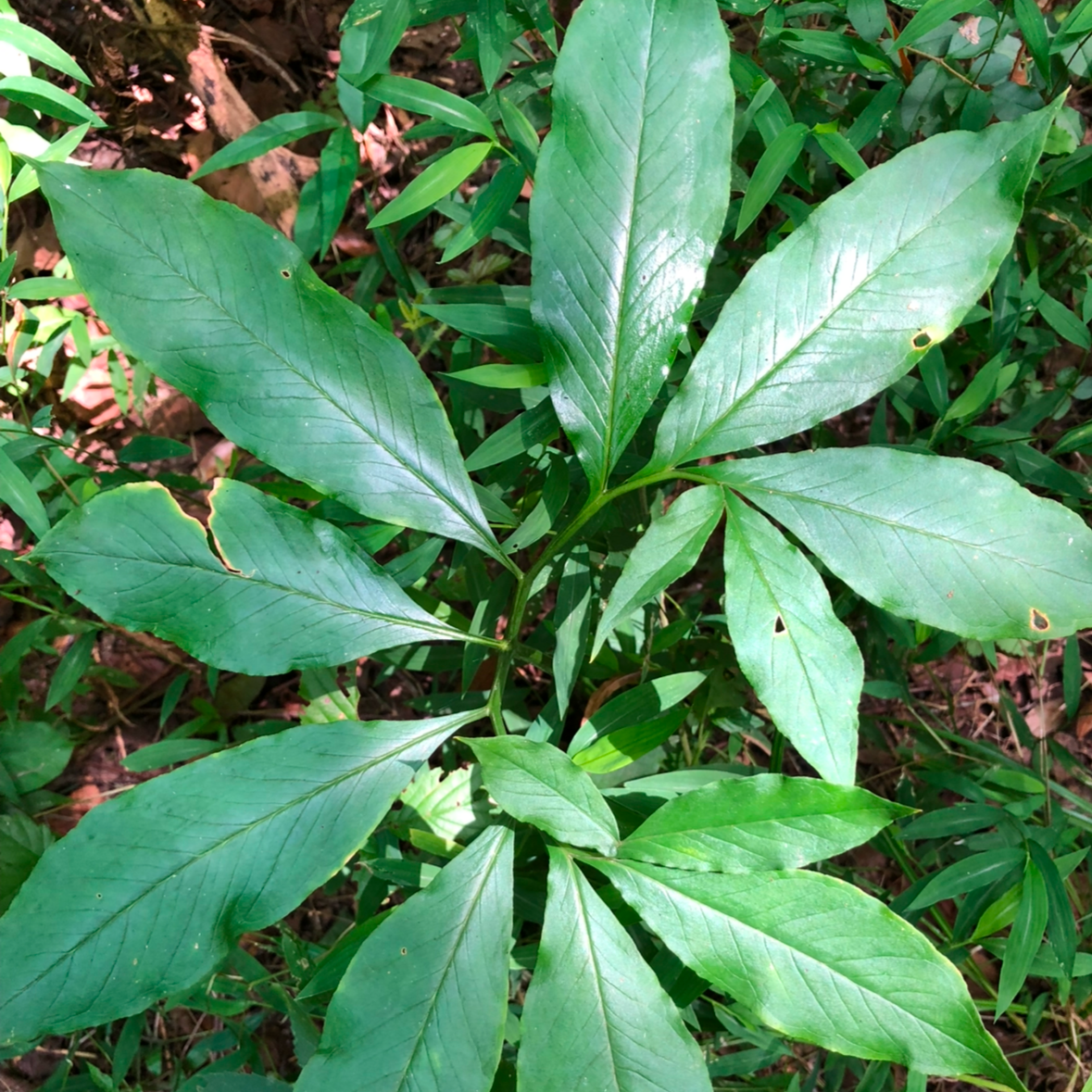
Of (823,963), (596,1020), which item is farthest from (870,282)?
(596,1020)

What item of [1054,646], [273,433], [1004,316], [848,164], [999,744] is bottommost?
[999,744]

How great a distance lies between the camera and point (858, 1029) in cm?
75

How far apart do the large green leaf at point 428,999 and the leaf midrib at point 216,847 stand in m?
0.13

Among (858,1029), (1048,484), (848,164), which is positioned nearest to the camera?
(858,1029)

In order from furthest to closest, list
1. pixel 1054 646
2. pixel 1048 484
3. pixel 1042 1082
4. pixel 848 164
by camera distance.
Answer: pixel 1054 646 → pixel 1042 1082 → pixel 1048 484 → pixel 848 164

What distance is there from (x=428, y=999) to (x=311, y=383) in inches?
24.0

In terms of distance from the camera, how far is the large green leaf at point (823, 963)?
74cm

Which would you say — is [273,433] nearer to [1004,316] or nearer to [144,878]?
[144,878]

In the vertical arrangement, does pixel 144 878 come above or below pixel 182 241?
below

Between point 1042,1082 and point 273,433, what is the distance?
1808 mm

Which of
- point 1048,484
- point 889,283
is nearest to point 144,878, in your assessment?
point 889,283

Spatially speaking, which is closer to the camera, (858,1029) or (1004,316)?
(858,1029)

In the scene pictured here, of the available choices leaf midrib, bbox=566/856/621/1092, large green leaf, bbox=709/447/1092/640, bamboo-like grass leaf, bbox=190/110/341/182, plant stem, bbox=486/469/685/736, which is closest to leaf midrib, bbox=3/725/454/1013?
plant stem, bbox=486/469/685/736

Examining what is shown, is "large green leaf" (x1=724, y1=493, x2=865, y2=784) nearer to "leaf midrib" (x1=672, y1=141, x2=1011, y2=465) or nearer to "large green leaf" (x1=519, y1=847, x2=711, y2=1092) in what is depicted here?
"leaf midrib" (x1=672, y1=141, x2=1011, y2=465)
